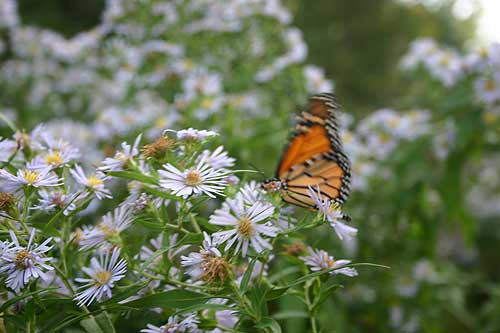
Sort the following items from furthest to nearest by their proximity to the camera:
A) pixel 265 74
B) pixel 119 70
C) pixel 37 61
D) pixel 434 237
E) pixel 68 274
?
1. pixel 37 61
2. pixel 119 70
3. pixel 265 74
4. pixel 434 237
5. pixel 68 274

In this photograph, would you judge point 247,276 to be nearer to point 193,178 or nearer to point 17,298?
point 193,178

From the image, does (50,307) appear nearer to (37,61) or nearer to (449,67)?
(449,67)

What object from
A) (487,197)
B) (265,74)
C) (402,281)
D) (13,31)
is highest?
(487,197)

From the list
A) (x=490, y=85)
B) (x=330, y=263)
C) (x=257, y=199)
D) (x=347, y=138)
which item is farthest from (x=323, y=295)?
(x=347, y=138)

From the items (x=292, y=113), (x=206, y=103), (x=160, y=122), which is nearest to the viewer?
(x=292, y=113)

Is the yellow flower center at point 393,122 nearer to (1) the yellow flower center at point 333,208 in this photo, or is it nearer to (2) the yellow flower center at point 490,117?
(2) the yellow flower center at point 490,117

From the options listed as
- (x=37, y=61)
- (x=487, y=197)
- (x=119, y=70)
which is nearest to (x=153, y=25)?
(x=119, y=70)

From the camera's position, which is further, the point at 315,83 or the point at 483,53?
the point at 315,83
